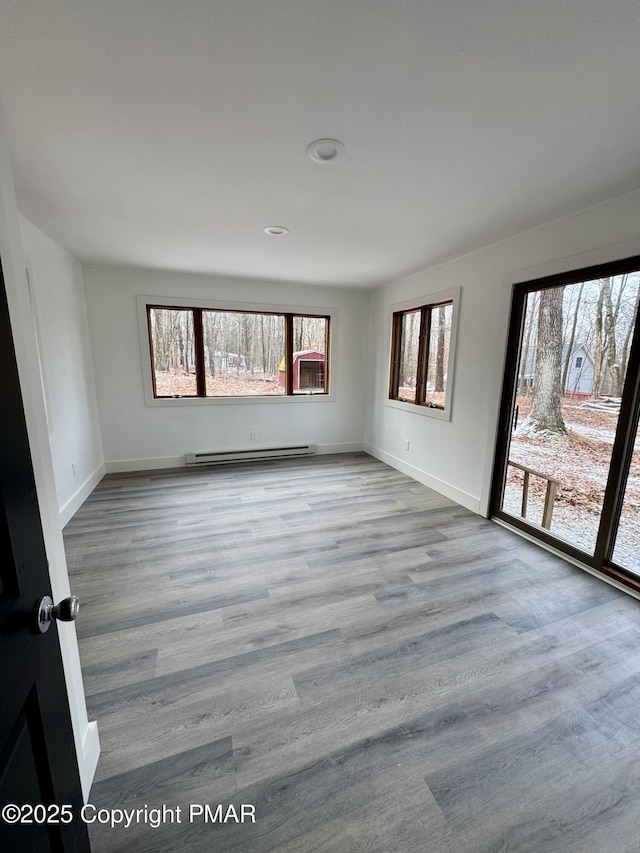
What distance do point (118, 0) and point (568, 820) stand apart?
9.47 ft

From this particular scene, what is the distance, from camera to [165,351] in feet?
14.3

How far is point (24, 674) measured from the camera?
62 cm

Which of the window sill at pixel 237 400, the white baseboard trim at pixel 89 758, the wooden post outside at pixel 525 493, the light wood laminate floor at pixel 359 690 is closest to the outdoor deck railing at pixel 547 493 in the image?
the wooden post outside at pixel 525 493

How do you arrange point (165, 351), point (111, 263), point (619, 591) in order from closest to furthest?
point (619, 591)
point (111, 263)
point (165, 351)

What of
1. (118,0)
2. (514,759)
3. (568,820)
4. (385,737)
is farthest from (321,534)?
(118,0)

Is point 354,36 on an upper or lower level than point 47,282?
upper

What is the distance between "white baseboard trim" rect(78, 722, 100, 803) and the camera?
1.13 metres

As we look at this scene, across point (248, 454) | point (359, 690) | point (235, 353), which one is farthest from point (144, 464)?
point (359, 690)

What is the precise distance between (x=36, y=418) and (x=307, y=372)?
13.8 feet

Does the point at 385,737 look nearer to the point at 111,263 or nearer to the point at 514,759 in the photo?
the point at 514,759

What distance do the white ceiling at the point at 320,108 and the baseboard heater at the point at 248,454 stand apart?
2777mm

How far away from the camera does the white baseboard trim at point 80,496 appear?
9.76 feet

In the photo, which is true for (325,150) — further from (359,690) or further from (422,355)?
(422,355)

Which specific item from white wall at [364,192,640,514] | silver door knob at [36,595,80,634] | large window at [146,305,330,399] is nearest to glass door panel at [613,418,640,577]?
white wall at [364,192,640,514]
